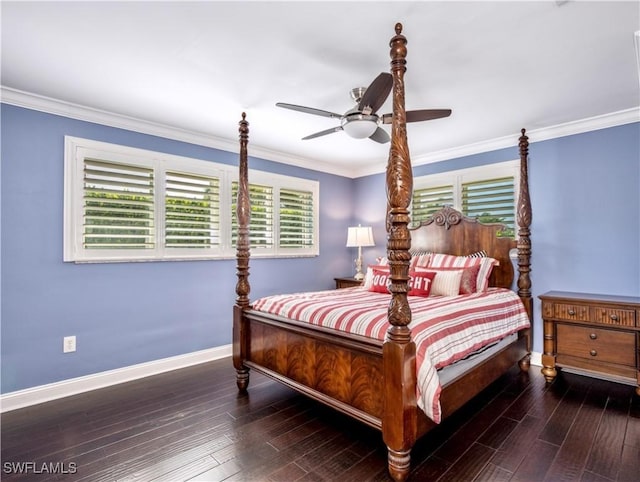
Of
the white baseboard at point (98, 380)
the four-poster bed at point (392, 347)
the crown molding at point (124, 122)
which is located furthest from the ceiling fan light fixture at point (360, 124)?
the white baseboard at point (98, 380)

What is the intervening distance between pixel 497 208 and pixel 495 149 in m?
0.71

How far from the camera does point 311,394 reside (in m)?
2.43

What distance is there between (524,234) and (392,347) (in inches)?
99.0

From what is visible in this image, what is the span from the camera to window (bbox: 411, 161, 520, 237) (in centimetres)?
395

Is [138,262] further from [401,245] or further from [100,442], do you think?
[401,245]

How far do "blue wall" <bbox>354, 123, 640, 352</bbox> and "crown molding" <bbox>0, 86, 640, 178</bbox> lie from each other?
0.08m

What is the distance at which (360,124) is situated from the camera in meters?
2.54

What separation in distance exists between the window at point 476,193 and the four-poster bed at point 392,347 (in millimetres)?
250

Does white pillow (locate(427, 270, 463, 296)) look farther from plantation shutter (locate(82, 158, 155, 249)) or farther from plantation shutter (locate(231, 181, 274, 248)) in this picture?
plantation shutter (locate(82, 158, 155, 249))

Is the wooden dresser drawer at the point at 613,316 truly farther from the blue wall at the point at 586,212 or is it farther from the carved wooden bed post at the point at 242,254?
the carved wooden bed post at the point at 242,254

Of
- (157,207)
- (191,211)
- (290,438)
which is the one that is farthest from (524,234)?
(157,207)

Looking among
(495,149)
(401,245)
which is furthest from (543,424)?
(495,149)

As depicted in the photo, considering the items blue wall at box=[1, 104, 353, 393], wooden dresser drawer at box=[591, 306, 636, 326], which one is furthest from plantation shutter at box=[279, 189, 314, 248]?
wooden dresser drawer at box=[591, 306, 636, 326]

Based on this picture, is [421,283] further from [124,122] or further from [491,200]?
[124,122]
